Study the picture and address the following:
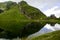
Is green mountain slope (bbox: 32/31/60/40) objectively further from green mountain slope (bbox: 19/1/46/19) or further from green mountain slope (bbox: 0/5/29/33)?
green mountain slope (bbox: 19/1/46/19)

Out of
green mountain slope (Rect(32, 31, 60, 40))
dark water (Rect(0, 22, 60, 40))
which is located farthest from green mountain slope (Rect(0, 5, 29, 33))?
green mountain slope (Rect(32, 31, 60, 40))

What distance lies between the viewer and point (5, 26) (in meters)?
24.9

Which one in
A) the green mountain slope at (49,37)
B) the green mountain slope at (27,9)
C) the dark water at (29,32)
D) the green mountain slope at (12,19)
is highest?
the green mountain slope at (27,9)

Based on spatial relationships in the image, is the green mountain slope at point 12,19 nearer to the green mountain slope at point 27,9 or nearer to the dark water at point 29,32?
the green mountain slope at point 27,9

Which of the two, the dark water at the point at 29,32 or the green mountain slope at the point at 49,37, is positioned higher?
the dark water at the point at 29,32

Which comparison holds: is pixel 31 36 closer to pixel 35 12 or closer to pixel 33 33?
pixel 33 33

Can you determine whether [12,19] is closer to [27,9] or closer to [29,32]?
[27,9]

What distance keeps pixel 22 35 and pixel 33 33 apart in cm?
126

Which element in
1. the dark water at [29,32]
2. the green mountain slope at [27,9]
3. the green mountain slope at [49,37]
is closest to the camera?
the green mountain slope at [49,37]

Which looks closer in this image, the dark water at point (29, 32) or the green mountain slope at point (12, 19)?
the dark water at point (29, 32)

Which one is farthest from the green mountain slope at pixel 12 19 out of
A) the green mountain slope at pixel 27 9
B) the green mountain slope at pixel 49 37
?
the green mountain slope at pixel 49 37

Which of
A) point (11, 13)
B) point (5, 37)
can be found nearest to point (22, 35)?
point (5, 37)

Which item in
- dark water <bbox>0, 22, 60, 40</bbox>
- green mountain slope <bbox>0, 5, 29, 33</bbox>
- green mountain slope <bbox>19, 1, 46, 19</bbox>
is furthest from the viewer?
green mountain slope <bbox>19, 1, 46, 19</bbox>

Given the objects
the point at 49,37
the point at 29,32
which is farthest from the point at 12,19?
the point at 49,37
